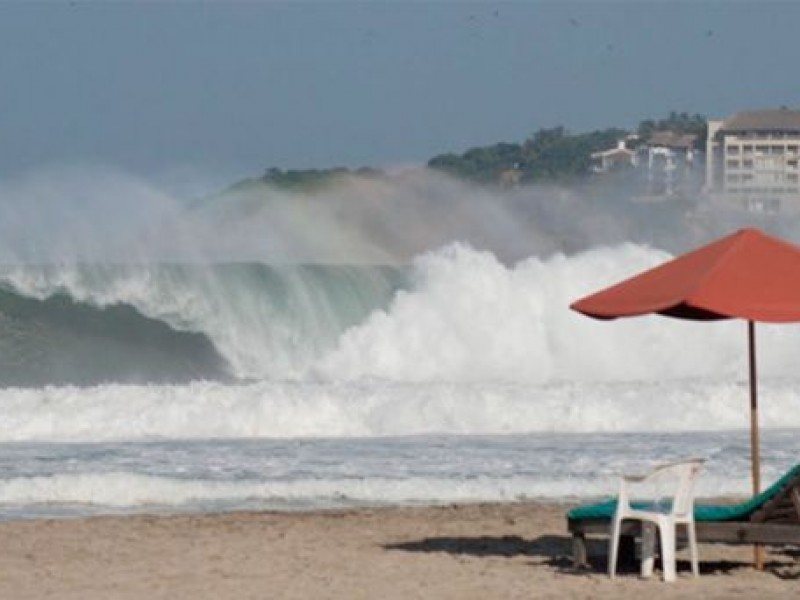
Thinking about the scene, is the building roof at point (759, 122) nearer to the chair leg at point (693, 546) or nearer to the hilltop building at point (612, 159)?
the hilltop building at point (612, 159)

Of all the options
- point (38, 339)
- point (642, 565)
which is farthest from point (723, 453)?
point (38, 339)

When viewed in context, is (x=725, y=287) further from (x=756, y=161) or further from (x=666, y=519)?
(x=756, y=161)

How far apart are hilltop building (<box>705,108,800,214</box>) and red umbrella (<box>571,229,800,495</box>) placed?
61772 mm

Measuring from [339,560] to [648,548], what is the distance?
6.65ft

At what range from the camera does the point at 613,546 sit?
13258 millimetres

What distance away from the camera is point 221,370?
116 feet

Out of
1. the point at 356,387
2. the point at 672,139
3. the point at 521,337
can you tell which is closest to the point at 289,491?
the point at 356,387

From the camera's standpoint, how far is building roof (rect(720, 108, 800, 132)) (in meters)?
127

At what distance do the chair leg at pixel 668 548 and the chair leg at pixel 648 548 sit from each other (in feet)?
0.30

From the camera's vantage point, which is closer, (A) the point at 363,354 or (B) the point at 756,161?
(A) the point at 363,354

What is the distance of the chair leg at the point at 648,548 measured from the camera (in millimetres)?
13242

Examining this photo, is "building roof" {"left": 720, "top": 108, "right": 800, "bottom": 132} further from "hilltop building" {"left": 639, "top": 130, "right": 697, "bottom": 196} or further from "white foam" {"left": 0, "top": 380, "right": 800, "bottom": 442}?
"white foam" {"left": 0, "top": 380, "right": 800, "bottom": 442}

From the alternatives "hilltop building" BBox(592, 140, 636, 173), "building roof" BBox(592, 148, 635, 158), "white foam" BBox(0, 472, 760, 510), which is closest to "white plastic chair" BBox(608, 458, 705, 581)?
"white foam" BBox(0, 472, 760, 510)

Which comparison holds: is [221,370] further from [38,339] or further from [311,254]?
[311,254]
